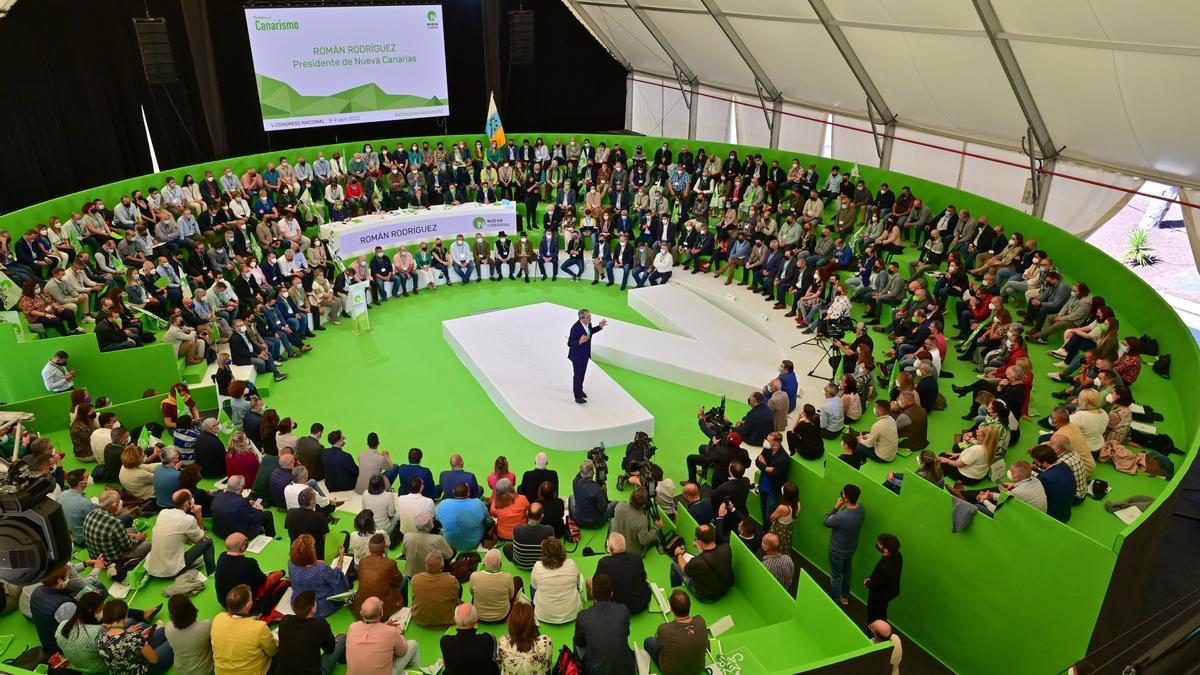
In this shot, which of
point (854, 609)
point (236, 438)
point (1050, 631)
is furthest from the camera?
point (236, 438)

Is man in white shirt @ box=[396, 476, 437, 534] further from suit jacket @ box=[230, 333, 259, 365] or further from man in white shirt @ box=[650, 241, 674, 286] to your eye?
man in white shirt @ box=[650, 241, 674, 286]

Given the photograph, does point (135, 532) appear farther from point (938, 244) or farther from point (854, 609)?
point (938, 244)

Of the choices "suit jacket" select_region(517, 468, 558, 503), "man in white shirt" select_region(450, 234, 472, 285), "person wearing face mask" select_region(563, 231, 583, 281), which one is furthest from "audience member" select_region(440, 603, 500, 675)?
"person wearing face mask" select_region(563, 231, 583, 281)

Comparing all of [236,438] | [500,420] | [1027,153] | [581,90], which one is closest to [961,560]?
[500,420]

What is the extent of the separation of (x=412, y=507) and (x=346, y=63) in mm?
14511

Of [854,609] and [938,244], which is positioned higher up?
[938,244]

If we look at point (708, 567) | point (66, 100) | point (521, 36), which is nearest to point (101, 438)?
point (708, 567)

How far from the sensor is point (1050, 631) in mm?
5078

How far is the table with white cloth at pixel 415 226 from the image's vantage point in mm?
13781

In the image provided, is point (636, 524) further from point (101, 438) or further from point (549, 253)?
point (549, 253)

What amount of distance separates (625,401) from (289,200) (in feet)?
29.4

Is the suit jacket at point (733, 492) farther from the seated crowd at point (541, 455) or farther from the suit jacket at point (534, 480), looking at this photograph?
the suit jacket at point (534, 480)

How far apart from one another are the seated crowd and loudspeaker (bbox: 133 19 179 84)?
80.2 inches

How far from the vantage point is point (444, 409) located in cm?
961
